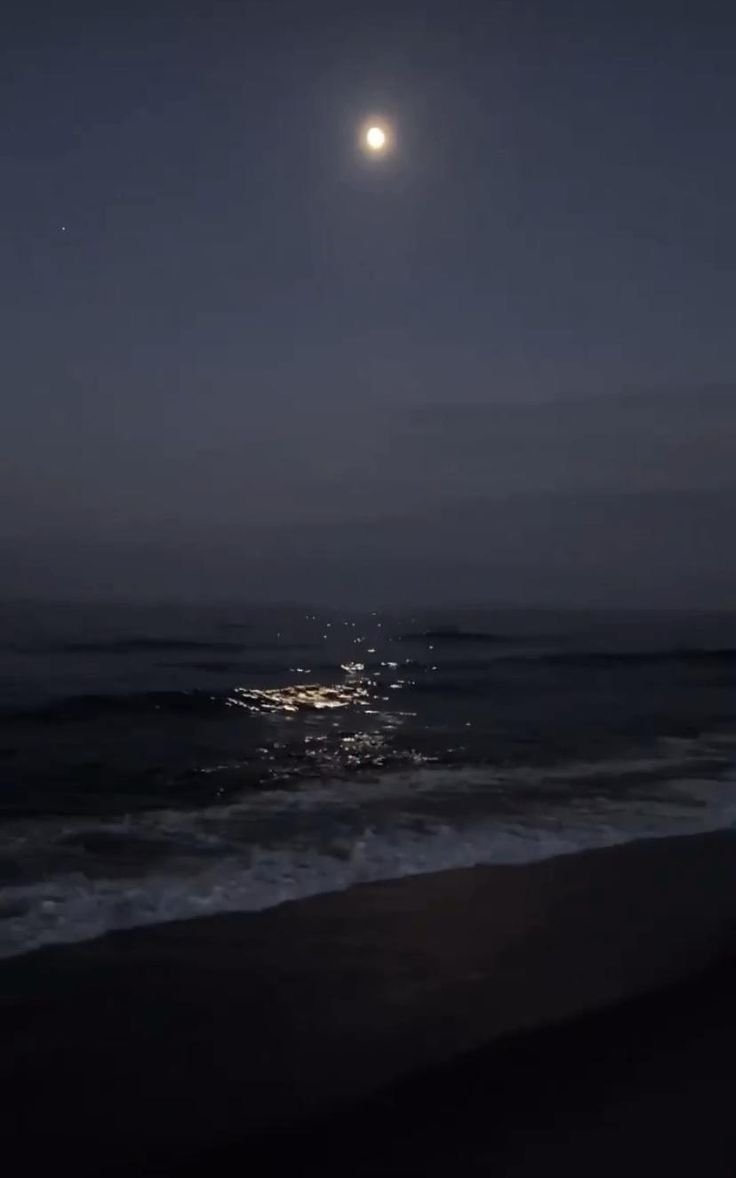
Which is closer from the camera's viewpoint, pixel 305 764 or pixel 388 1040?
pixel 388 1040

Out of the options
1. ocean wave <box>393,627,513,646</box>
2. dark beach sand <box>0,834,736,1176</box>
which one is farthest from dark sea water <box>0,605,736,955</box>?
ocean wave <box>393,627,513,646</box>

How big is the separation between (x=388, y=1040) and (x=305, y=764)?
24.6ft

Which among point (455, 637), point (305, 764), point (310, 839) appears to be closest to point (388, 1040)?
point (310, 839)

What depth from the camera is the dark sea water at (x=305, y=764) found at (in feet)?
26.7

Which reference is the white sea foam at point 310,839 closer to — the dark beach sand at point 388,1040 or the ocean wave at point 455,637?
the dark beach sand at point 388,1040

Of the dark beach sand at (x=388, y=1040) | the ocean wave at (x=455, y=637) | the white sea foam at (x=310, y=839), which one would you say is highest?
the ocean wave at (x=455, y=637)

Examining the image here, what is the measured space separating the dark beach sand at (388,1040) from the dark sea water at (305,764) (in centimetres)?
81

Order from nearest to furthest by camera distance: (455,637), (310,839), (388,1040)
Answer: (388,1040)
(310,839)
(455,637)

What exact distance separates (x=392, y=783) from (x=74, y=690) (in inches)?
322

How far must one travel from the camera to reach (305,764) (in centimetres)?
1266

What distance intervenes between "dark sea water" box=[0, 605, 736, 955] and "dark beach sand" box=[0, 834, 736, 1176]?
813 millimetres

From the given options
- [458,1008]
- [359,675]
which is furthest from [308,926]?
[359,675]

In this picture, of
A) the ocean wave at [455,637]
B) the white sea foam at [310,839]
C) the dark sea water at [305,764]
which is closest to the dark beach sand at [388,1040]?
the white sea foam at [310,839]

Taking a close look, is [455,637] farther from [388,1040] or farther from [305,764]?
[388,1040]
